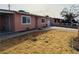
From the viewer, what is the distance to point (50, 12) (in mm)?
62031

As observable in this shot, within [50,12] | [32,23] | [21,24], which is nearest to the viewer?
[21,24]

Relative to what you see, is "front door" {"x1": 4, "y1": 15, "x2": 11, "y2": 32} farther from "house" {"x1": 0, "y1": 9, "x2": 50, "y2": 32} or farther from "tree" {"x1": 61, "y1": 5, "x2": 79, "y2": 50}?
"tree" {"x1": 61, "y1": 5, "x2": 79, "y2": 50}

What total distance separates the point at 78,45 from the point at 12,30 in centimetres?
809

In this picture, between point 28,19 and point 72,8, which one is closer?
point 28,19

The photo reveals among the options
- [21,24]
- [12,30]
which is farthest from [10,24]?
[21,24]

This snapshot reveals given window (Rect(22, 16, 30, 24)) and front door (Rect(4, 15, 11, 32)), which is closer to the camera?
front door (Rect(4, 15, 11, 32))

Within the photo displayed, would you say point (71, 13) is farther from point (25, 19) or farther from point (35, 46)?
point (35, 46)

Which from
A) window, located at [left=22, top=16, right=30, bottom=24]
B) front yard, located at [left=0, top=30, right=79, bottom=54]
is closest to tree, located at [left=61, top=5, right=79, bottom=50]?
window, located at [left=22, top=16, right=30, bottom=24]

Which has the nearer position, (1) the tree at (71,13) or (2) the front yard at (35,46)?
(2) the front yard at (35,46)

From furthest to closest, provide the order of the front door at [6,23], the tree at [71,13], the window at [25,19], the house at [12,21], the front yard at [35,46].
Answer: the tree at [71,13], the window at [25,19], the front door at [6,23], the house at [12,21], the front yard at [35,46]

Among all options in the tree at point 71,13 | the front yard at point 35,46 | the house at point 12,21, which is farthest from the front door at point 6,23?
the tree at point 71,13

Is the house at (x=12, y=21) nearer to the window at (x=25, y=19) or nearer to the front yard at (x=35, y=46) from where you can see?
the window at (x=25, y=19)

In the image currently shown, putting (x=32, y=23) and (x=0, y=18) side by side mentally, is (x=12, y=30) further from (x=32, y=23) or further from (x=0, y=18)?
(x=32, y=23)

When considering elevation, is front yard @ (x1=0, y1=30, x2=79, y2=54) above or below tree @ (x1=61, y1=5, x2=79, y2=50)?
below
